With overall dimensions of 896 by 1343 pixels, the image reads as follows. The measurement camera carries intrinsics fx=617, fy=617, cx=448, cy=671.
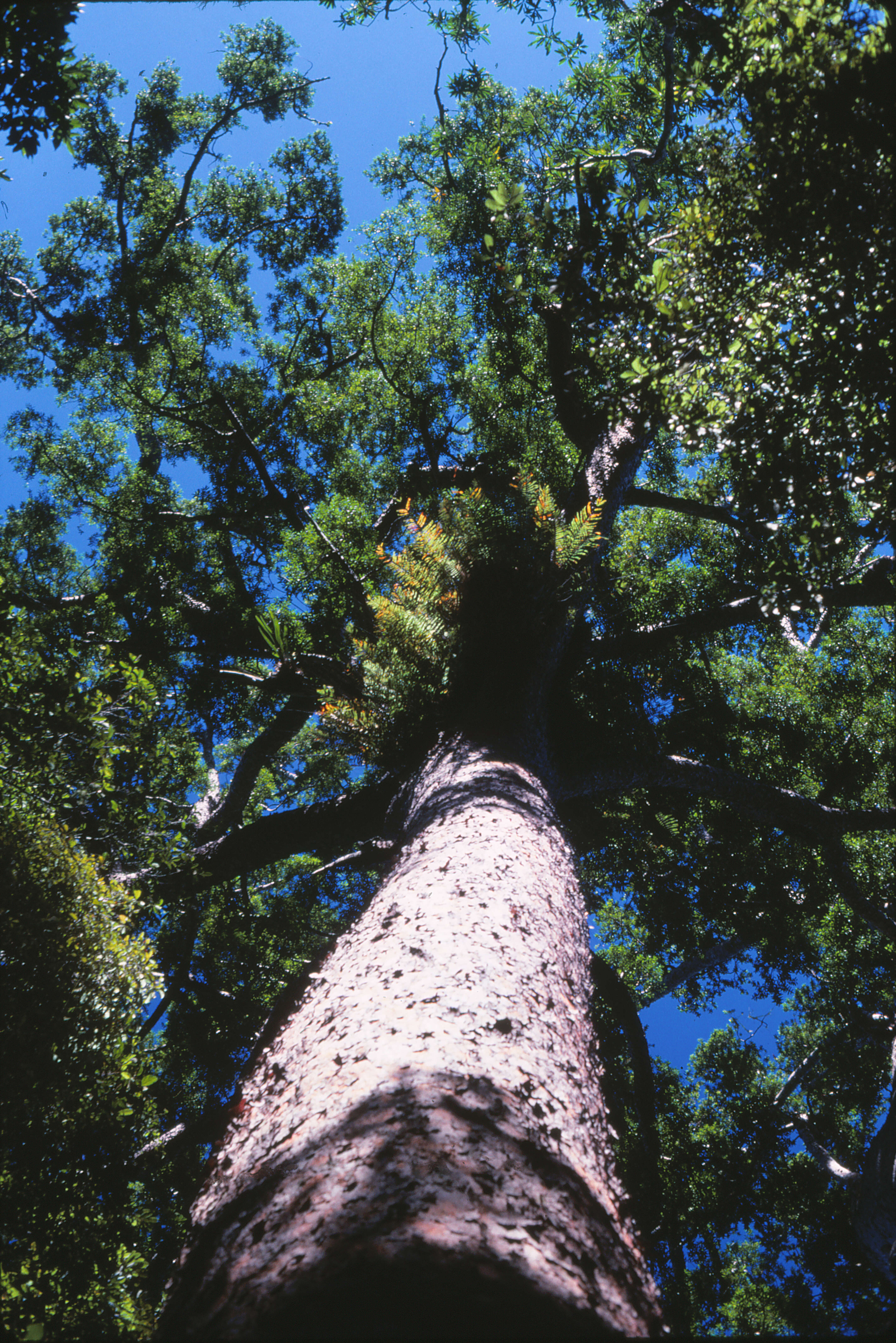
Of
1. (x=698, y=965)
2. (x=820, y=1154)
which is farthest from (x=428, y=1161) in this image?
(x=820, y=1154)

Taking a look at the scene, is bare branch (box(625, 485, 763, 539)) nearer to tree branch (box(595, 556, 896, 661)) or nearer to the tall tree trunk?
tree branch (box(595, 556, 896, 661))

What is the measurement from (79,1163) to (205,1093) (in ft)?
21.1

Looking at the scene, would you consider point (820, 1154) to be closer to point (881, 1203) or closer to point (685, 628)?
point (881, 1203)

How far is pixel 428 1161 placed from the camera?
1.29 meters

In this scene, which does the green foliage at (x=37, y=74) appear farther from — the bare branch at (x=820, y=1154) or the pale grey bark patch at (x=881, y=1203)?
the bare branch at (x=820, y=1154)

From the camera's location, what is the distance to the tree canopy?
3191 millimetres

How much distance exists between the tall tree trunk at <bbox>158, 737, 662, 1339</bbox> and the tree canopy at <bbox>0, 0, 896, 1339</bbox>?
4.51 ft

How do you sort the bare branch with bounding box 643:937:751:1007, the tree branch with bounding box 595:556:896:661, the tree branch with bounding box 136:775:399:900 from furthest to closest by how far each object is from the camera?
the bare branch with bounding box 643:937:751:1007 → the tree branch with bounding box 136:775:399:900 → the tree branch with bounding box 595:556:896:661

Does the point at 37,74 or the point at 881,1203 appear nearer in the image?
the point at 37,74

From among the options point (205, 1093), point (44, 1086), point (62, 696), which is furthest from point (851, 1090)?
point (62, 696)

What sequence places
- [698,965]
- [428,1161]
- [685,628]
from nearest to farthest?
[428,1161]
[685,628]
[698,965]

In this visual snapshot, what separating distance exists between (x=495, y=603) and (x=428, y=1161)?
4459 millimetres

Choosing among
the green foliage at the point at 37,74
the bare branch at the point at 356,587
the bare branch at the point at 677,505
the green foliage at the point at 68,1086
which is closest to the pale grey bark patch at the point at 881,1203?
the green foliage at the point at 68,1086

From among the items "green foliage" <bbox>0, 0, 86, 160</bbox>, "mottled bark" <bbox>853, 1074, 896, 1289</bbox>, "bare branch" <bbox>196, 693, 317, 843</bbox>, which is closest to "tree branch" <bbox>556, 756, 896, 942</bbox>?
"mottled bark" <bbox>853, 1074, 896, 1289</bbox>
